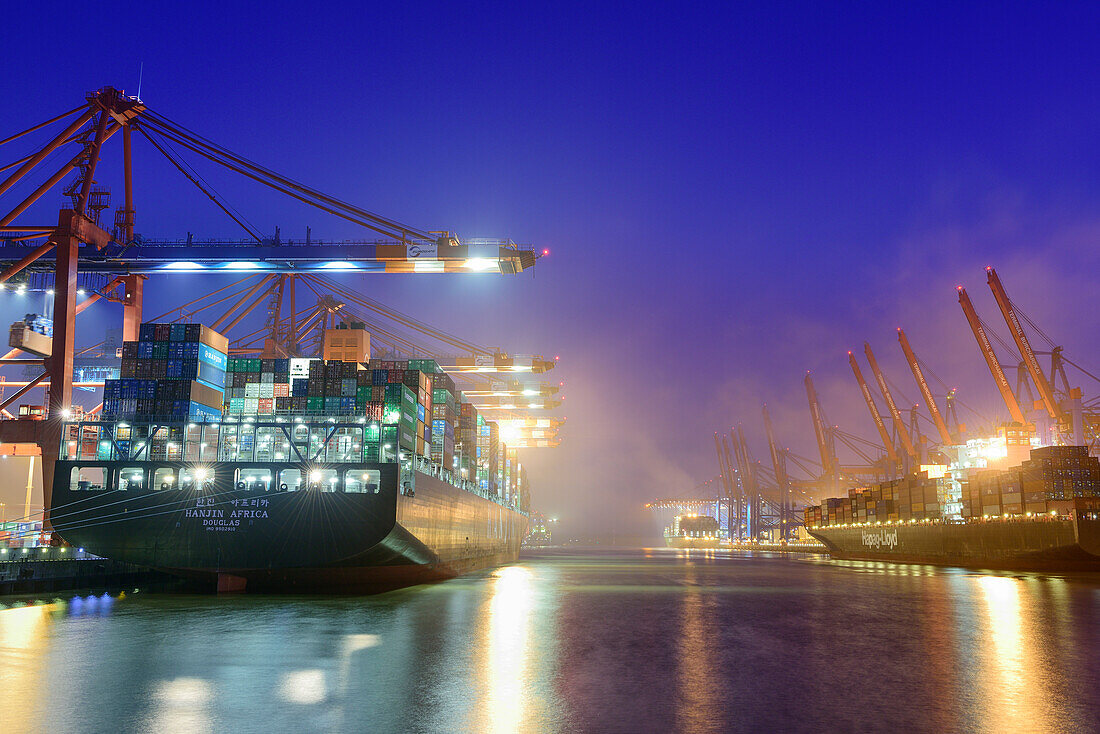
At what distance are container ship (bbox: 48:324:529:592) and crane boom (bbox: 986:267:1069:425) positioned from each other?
6811cm

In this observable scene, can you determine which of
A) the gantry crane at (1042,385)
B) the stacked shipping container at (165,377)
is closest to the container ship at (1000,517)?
the gantry crane at (1042,385)

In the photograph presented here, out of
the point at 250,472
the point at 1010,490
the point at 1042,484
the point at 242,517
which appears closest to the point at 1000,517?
the point at 1010,490

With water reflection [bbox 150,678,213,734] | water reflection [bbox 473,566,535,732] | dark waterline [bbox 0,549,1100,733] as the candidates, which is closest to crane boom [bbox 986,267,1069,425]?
dark waterline [bbox 0,549,1100,733]

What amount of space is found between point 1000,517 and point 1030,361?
22321 mm

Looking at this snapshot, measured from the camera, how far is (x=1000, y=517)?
219 feet

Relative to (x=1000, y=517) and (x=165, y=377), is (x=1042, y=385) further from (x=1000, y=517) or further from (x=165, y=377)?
(x=165, y=377)

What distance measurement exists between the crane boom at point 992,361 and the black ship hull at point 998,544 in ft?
64.0

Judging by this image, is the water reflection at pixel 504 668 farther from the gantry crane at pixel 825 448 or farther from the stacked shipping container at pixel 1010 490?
the gantry crane at pixel 825 448

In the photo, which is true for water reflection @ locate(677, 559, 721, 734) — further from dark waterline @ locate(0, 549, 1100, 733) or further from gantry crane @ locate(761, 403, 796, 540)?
gantry crane @ locate(761, 403, 796, 540)

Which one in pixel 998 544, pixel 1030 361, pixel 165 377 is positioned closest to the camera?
pixel 165 377

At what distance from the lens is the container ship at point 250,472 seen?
31.4 m

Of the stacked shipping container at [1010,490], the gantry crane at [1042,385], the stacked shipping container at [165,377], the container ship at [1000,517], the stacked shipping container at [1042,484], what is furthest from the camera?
the gantry crane at [1042,385]

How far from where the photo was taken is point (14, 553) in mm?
31266

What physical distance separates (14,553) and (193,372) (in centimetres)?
950
